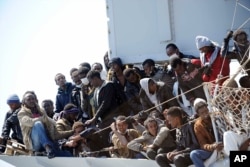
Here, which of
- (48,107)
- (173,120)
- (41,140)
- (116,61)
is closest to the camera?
(173,120)

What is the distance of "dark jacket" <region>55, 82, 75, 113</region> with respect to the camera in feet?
45.0

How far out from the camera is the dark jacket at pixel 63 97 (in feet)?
45.0

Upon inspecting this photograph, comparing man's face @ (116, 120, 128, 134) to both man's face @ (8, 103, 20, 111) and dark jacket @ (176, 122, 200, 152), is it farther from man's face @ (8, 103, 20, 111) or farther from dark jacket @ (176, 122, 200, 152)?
man's face @ (8, 103, 20, 111)

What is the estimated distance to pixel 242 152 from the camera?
31.1ft

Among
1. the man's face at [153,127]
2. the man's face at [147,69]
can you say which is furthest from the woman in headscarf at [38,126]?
the man's face at [153,127]

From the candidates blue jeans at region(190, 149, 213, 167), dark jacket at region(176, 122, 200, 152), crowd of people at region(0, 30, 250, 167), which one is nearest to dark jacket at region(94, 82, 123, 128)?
crowd of people at region(0, 30, 250, 167)

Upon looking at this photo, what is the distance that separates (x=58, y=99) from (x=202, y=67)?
3.49 meters

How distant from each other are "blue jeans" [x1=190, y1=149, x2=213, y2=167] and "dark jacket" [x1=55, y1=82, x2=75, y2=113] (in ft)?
13.8

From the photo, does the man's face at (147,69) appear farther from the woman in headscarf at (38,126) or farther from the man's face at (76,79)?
the woman in headscarf at (38,126)

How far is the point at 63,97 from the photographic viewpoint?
13781 mm

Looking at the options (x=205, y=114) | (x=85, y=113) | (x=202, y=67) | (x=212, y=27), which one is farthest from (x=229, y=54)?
(x=85, y=113)

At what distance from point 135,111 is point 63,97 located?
199 centimetres

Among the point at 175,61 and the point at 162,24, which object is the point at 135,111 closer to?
the point at 175,61

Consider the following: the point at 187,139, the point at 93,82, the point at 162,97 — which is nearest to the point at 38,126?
the point at 93,82
